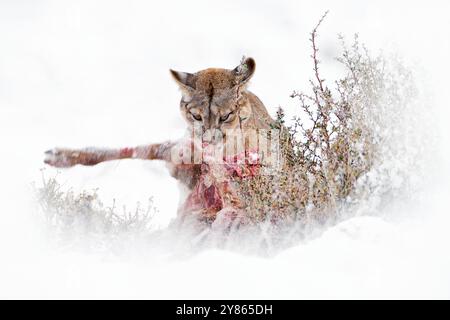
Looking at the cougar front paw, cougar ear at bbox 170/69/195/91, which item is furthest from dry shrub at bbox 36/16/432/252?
cougar ear at bbox 170/69/195/91

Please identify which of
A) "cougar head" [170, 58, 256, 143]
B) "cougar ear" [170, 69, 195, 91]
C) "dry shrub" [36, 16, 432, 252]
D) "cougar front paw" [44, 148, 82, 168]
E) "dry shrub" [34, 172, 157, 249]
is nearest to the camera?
"dry shrub" [36, 16, 432, 252]

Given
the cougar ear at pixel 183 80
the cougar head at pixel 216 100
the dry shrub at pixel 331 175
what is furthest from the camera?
the cougar ear at pixel 183 80

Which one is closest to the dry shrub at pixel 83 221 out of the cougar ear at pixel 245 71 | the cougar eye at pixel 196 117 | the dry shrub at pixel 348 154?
the cougar eye at pixel 196 117

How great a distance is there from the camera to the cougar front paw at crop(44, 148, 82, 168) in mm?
5797

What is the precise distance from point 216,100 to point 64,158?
1414 mm

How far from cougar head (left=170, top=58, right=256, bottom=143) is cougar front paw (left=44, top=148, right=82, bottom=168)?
1012mm

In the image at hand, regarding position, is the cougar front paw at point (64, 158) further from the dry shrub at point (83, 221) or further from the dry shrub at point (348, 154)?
the dry shrub at point (348, 154)

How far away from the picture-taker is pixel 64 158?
229 inches

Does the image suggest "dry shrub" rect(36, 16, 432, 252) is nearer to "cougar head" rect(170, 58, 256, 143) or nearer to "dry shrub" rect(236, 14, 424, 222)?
"dry shrub" rect(236, 14, 424, 222)

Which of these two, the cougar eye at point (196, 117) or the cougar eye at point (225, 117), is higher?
the cougar eye at point (196, 117)

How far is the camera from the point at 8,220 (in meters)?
5.26

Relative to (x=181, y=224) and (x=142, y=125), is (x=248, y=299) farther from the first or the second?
(x=142, y=125)

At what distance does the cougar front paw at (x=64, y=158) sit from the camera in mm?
5797

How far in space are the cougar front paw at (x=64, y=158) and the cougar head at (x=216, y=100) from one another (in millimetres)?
1012
